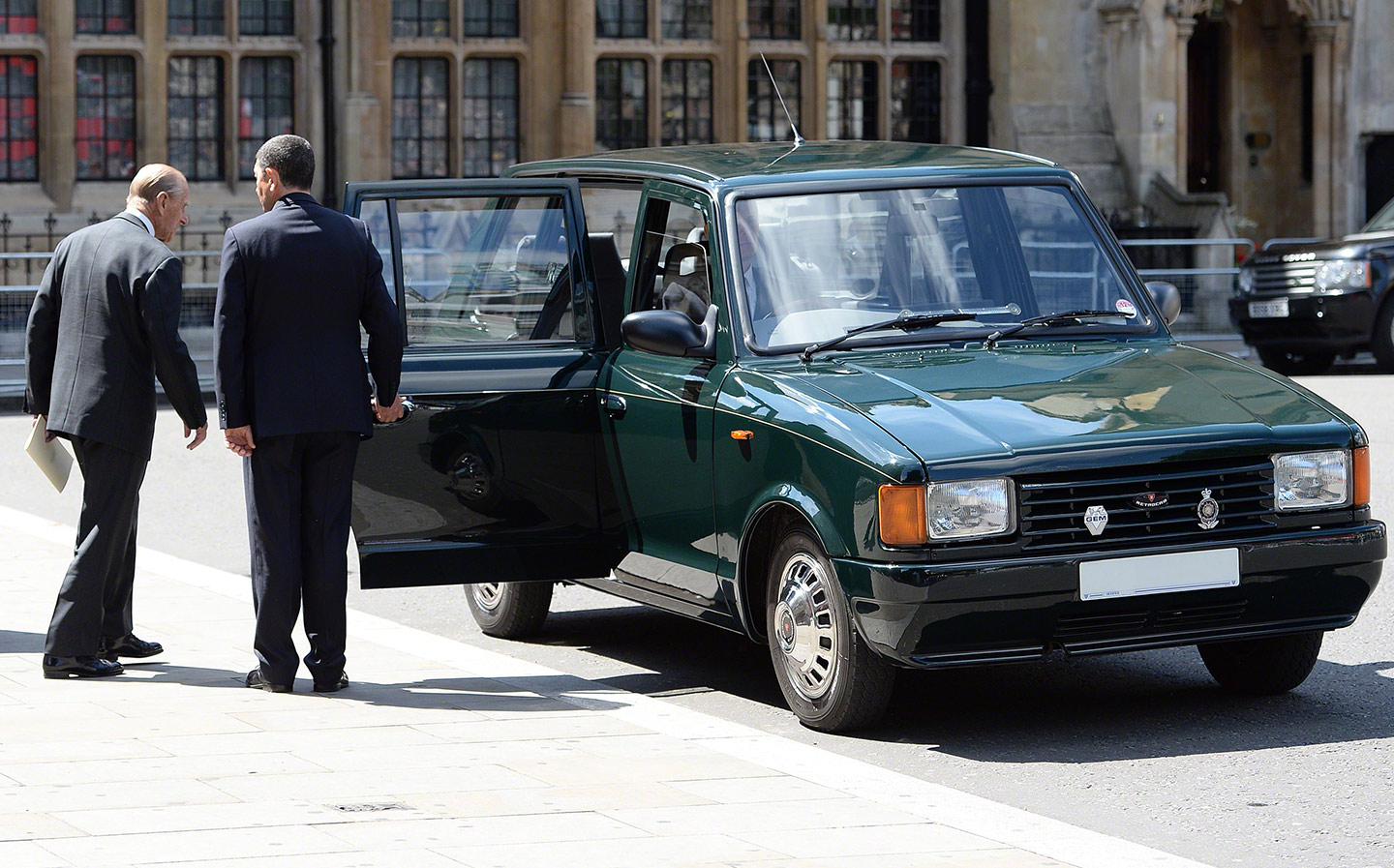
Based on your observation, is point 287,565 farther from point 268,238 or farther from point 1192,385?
point 1192,385

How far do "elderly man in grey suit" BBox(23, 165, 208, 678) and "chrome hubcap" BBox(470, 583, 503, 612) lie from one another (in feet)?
5.53

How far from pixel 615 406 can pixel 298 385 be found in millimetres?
1225

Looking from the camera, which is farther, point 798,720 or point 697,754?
point 798,720

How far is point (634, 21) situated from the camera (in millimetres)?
24953

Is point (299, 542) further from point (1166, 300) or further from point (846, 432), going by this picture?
point (1166, 300)

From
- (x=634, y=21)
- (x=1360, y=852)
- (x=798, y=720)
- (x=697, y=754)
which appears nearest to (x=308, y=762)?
(x=697, y=754)

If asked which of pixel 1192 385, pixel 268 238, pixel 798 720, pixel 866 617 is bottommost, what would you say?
pixel 798 720

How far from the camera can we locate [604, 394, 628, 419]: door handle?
8125mm


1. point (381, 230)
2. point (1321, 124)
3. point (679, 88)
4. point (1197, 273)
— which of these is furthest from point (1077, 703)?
point (1321, 124)

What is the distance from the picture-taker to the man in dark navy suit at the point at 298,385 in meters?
7.53

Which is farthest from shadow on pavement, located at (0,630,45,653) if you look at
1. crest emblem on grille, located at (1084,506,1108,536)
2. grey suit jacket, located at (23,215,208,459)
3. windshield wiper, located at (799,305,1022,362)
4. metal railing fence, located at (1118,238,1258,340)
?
metal railing fence, located at (1118,238,1258,340)

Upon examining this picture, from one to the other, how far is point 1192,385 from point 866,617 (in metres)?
1.43

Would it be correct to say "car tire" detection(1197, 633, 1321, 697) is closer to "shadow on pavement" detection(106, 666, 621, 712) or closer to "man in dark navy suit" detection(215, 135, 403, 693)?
"shadow on pavement" detection(106, 666, 621, 712)

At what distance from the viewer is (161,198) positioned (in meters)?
8.18
